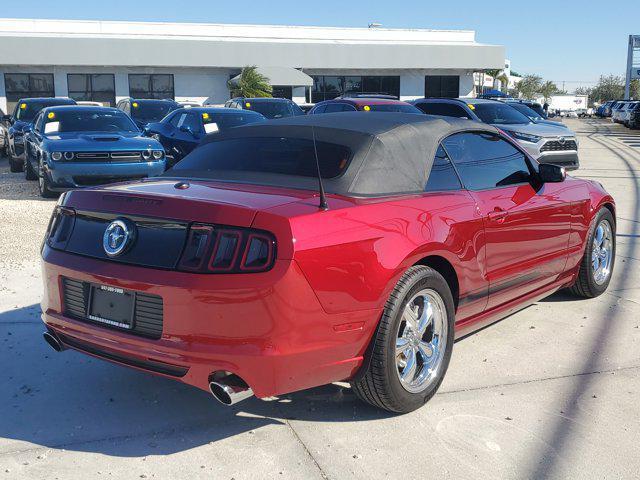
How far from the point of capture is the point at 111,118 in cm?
1225

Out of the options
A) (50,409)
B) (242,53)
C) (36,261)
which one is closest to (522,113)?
(36,261)

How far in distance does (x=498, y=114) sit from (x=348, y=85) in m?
28.5

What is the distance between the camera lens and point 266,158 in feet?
14.3

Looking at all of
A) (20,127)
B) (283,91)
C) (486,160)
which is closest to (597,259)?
(486,160)

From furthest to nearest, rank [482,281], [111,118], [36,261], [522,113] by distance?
[522,113] → [111,118] → [36,261] → [482,281]

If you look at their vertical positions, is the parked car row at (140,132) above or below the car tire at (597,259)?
above

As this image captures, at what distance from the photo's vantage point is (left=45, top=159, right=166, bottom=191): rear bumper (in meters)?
10.5

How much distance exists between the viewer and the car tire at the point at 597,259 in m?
5.79

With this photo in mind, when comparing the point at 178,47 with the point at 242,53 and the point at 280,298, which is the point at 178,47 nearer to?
the point at 242,53

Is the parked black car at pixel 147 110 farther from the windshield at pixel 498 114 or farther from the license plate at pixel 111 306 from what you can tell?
the license plate at pixel 111 306

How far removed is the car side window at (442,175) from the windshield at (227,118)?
8.85 m

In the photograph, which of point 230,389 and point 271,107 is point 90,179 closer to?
point 271,107

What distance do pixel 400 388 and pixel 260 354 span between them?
894mm

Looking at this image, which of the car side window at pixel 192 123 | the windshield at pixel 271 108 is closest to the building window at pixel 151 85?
the windshield at pixel 271 108
